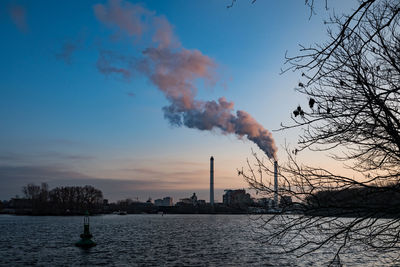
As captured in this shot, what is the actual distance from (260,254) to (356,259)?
841cm

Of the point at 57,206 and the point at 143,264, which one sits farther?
the point at 57,206

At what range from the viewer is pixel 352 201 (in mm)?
6375

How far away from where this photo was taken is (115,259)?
3250 centimetres

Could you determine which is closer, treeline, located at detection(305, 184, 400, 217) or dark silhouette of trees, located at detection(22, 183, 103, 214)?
treeline, located at detection(305, 184, 400, 217)

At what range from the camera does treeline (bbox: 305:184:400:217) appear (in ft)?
19.9

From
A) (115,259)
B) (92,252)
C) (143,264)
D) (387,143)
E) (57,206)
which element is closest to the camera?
(387,143)

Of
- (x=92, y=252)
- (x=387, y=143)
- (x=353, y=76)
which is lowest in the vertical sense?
(x=92, y=252)

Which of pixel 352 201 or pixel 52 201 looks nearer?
→ pixel 352 201

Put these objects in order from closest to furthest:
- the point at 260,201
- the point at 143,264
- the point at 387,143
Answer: the point at 387,143, the point at 260,201, the point at 143,264

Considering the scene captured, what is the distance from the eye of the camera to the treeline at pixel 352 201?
6068 mm

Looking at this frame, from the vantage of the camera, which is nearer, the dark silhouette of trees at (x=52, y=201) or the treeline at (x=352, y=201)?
the treeline at (x=352, y=201)

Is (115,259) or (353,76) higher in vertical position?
(353,76)

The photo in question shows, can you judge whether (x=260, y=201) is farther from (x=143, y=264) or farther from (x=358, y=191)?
(x=143, y=264)

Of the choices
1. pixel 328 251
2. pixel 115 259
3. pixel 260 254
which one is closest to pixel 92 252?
pixel 115 259
